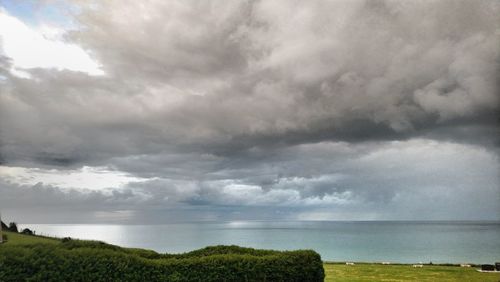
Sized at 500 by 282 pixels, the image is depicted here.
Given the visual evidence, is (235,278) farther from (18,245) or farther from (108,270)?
(18,245)

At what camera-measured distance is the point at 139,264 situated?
14875 mm

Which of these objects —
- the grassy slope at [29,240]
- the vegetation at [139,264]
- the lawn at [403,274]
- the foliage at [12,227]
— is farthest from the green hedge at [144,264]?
the foliage at [12,227]

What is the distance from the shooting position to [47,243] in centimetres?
1412

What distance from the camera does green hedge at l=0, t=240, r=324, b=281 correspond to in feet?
44.1

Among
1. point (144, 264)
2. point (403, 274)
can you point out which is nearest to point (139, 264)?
point (144, 264)

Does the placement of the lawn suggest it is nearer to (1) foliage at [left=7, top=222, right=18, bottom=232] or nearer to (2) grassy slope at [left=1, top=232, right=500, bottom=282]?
(2) grassy slope at [left=1, top=232, right=500, bottom=282]

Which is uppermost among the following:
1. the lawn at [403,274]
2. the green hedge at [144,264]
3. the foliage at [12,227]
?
the foliage at [12,227]

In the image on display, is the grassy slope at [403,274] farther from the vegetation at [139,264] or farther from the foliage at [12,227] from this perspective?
the foliage at [12,227]

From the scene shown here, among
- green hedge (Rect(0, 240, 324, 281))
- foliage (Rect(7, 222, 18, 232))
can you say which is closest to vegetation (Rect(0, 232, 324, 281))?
green hedge (Rect(0, 240, 324, 281))

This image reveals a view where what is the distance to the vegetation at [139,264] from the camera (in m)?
13.4

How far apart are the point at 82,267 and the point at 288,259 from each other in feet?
25.5

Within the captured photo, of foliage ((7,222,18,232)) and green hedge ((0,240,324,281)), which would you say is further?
foliage ((7,222,18,232))

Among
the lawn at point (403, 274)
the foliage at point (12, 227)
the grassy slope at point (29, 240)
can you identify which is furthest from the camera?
the lawn at point (403, 274)

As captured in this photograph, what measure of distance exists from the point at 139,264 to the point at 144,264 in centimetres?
17
